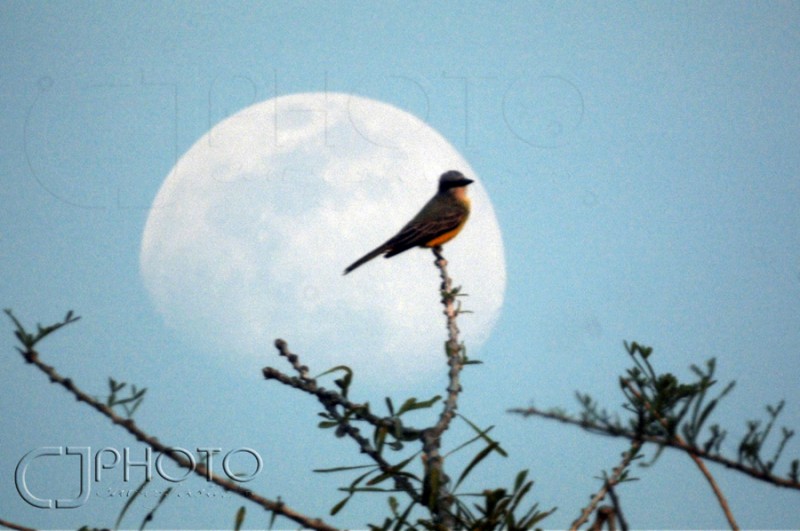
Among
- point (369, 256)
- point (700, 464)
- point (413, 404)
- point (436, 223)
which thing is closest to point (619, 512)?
point (700, 464)

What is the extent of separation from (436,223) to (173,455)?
6696 mm

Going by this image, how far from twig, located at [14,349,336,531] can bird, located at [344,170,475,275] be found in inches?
204

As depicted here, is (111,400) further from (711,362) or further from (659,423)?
(711,362)

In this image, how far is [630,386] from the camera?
5.33ft

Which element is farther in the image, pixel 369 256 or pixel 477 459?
pixel 369 256

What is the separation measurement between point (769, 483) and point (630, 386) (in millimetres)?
344

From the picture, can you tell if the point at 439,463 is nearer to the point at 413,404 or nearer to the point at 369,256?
the point at 413,404

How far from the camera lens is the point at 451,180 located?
369 inches

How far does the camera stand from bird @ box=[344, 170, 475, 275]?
7699 millimetres

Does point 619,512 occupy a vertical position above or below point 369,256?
below

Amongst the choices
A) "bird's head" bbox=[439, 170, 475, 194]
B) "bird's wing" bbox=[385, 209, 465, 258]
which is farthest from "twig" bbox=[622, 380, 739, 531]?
"bird's head" bbox=[439, 170, 475, 194]

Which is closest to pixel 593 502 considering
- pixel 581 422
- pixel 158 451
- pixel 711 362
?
pixel 581 422

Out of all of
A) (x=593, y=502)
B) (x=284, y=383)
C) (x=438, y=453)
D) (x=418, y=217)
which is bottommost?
(x=593, y=502)

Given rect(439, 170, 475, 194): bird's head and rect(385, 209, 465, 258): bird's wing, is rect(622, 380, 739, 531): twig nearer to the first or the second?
rect(385, 209, 465, 258): bird's wing
